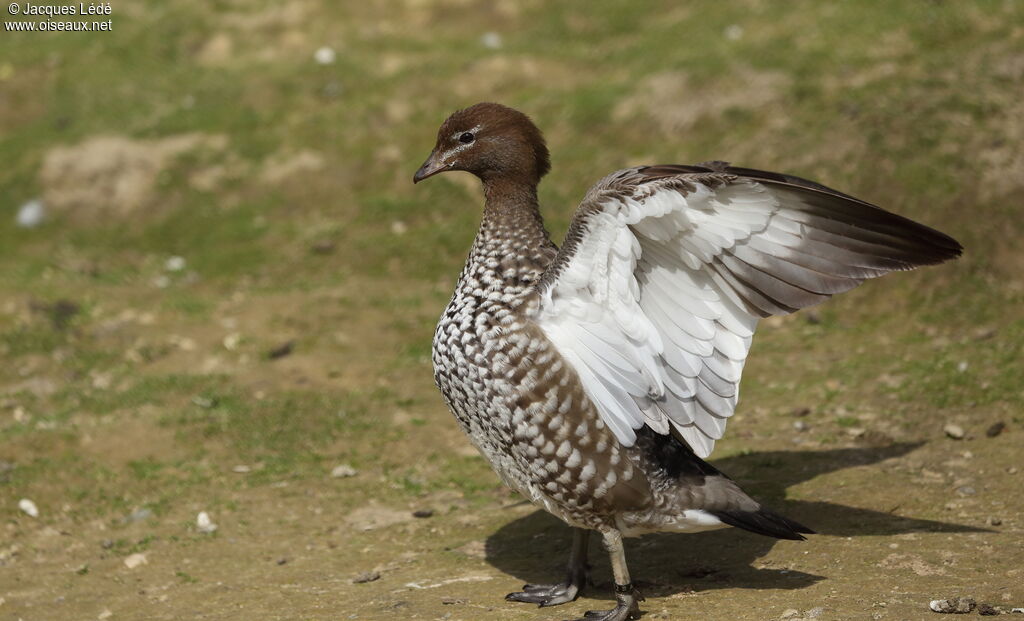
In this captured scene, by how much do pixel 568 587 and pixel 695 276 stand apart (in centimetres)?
170

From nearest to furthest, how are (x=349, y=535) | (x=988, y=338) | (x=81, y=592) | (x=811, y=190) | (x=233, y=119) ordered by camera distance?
(x=811, y=190), (x=81, y=592), (x=349, y=535), (x=988, y=338), (x=233, y=119)

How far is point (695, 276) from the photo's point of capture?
5.23 m

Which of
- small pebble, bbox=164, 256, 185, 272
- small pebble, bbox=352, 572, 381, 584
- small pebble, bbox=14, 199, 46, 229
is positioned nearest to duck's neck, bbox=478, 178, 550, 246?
small pebble, bbox=352, 572, 381, 584

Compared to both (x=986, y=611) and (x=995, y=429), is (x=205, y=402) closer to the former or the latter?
(x=995, y=429)

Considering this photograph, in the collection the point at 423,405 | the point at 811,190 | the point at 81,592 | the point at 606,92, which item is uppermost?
the point at 606,92

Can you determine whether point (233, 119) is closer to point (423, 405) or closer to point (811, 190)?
point (423, 405)

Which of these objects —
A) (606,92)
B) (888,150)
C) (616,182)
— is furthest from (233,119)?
(616,182)

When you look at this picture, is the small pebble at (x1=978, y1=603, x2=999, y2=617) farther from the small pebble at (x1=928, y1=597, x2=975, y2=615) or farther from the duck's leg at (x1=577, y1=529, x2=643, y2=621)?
the duck's leg at (x1=577, y1=529, x2=643, y2=621)

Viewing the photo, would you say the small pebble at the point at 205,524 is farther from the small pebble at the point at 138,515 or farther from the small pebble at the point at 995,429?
the small pebble at the point at 995,429

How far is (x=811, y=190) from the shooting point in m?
4.98

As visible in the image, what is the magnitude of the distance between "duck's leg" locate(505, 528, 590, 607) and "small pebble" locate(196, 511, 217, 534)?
2.26m

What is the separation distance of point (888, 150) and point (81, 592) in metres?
7.37

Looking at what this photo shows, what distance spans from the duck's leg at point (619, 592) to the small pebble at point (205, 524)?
2.74 metres

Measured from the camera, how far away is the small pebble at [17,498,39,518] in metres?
7.43
